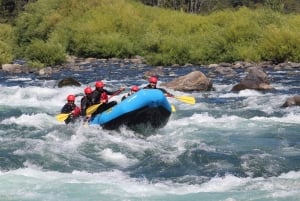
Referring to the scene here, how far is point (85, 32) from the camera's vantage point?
3694cm

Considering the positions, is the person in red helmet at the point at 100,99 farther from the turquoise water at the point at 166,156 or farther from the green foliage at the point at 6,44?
the green foliage at the point at 6,44

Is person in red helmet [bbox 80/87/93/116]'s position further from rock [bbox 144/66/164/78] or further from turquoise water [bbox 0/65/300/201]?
rock [bbox 144/66/164/78]

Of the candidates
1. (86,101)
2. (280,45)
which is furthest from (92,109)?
(280,45)

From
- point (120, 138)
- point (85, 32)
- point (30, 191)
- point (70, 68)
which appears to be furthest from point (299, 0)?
point (30, 191)

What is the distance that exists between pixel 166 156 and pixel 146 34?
24.5m

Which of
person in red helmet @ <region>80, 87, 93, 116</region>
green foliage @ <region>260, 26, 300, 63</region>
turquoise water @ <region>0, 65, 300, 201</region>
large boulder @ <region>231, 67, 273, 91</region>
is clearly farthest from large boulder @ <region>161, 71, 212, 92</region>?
green foliage @ <region>260, 26, 300, 63</region>

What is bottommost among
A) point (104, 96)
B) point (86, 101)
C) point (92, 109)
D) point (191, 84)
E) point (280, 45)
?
point (191, 84)

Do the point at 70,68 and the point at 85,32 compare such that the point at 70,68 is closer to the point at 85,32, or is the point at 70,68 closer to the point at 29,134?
the point at 85,32

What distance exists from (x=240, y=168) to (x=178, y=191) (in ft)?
5.52

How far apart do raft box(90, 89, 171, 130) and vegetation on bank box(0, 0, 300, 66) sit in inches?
625

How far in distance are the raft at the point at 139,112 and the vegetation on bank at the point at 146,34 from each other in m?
15.9

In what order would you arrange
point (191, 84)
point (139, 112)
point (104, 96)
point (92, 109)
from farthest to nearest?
point (191, 84) → point (104, 96) → point (92, 109) → point (139, 112)

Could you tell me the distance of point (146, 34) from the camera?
35.4 metres

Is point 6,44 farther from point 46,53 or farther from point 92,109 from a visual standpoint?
point 92,109
